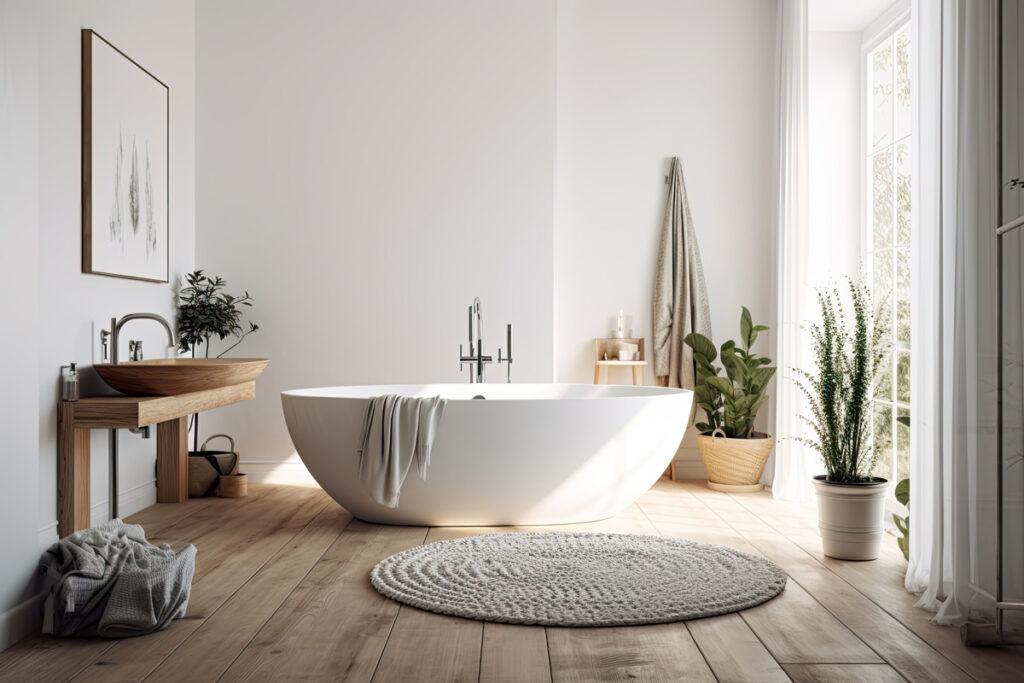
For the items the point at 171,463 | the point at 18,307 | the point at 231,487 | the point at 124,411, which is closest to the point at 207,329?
the point at 171,463

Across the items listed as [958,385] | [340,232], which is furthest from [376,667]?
[340,232]

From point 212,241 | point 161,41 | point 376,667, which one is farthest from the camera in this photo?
point 212,241

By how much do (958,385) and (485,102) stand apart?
3.42 m

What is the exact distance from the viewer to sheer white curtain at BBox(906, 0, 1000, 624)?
2518 mm

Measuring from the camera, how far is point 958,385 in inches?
104

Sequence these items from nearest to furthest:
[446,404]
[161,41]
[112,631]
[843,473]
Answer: [112,631] < [843,473] < [446,404] < [161,41]

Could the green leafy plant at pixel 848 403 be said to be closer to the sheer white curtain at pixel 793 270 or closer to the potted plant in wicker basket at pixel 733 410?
the sheer white curtain at pixel 793 270

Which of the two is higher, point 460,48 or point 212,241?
point 460,48

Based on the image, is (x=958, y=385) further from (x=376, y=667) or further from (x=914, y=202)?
(x=376, y=667)

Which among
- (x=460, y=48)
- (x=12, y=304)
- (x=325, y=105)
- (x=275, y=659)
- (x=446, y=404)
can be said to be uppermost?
(x=460, y=48)

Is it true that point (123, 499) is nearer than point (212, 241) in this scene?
Yes

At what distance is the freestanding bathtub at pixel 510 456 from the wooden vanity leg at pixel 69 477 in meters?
0.87

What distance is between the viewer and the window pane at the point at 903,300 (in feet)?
13.7

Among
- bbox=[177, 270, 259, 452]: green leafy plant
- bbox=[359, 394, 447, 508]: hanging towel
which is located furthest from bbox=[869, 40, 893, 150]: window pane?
bbox=[177, 270, 259, 452]: green leafy plant
